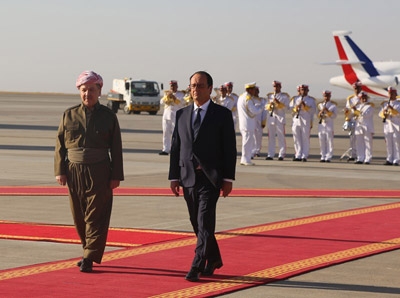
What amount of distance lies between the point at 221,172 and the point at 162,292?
133cm

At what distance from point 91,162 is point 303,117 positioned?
1814 centimetres

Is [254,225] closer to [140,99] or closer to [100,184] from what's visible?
[100,184]

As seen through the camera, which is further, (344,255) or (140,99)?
(140,99)

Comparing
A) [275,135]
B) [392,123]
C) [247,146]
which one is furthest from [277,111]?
[247,146]

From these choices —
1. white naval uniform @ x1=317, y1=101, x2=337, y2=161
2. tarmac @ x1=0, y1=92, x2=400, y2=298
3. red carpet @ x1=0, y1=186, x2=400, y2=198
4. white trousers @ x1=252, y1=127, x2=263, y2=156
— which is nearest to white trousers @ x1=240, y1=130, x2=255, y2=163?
tarmac @ x1=0, y1=92, x2=400, y2=298

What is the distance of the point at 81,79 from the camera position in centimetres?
1034

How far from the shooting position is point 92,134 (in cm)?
1036

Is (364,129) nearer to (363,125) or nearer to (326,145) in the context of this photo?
(363,125)

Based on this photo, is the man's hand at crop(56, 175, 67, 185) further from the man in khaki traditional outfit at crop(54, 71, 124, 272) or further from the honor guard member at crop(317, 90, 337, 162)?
the honor guard member at crop(317, 90, 337, 162)

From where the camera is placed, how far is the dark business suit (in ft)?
32.3

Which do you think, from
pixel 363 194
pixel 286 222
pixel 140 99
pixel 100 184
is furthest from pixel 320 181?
pixel 140 99

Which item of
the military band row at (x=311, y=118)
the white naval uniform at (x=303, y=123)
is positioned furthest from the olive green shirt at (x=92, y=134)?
the white naval uniform at (x=303, y=123)

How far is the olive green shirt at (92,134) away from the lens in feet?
34.0

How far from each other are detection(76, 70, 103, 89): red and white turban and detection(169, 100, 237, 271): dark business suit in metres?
0.93
